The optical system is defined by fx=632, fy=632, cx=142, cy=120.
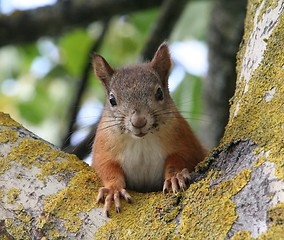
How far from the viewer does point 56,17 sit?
4422mm

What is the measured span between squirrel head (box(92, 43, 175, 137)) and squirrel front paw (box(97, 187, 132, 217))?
1.46 ft

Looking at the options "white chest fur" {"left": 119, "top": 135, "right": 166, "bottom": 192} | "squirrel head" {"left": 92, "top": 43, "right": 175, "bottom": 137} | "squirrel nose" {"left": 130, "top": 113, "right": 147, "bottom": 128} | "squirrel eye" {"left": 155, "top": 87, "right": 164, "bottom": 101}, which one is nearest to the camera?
"squirrel nose" {"left": 130, "top": 113, "right": 147, "bottom": 128}

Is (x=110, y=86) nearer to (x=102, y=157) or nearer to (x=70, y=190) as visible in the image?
(x=102, y=157)

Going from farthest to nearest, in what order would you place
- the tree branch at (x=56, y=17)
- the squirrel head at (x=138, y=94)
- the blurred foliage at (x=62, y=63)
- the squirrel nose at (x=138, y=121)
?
1. the blurred foliage at (x=62, y=63)
2. the tree branch at (x=56, y=17)
3. the squirrel head at (x=138, y=94)
4. the squirrel nose at (x=138, y=121)

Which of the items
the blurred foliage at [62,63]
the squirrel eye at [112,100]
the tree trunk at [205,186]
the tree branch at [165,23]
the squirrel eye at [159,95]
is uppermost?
the blurred foliage at [62,63]

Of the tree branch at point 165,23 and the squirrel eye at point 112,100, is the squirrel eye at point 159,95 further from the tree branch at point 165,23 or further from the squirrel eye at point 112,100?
the tree branch at point 165,23

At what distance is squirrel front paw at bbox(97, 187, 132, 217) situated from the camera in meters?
2.29

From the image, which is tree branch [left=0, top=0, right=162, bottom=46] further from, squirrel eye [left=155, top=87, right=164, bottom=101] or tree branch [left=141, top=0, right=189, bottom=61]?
squirrel eye [left=155, top=87, right=164, bottom=101]

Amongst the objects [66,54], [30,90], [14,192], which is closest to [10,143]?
[14,192]

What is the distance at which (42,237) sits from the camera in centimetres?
220

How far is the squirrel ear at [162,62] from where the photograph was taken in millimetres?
3389

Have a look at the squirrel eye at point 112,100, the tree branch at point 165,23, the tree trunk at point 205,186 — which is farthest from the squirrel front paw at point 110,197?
the tree branch at point 165,23

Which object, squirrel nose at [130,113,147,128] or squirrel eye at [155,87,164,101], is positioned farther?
squirrel eye at [155,87,164,101]

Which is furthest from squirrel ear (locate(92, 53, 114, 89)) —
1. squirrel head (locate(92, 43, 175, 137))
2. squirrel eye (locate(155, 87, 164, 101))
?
squirrel eye (locate(155, 87, 164, 101))
